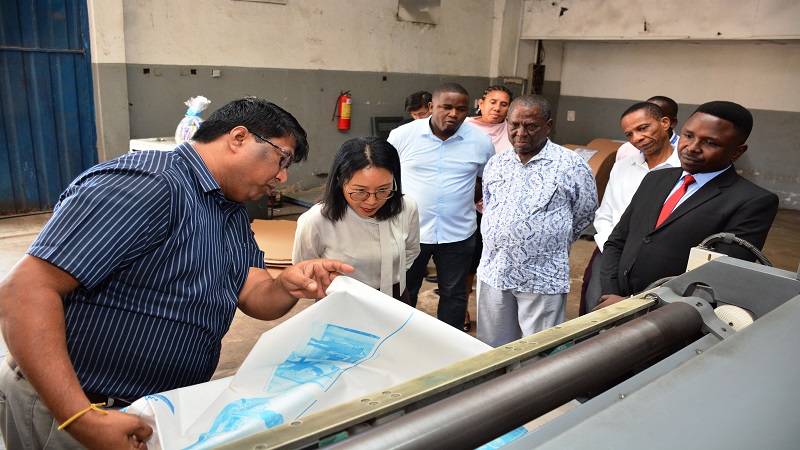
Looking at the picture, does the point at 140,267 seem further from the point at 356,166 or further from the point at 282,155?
the point at 356,166

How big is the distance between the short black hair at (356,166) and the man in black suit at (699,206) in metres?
0.80

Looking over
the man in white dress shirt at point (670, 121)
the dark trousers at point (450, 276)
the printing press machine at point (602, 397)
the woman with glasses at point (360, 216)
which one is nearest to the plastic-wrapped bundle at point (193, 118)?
the dark trousers at point (450, 276)

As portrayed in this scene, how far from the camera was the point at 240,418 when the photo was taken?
103 cm

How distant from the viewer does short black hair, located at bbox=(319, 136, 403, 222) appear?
74.7 inches

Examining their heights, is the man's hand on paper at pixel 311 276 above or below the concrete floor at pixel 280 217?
above

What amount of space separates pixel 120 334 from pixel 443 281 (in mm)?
1906

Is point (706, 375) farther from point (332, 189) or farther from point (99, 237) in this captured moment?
point (332, 189)

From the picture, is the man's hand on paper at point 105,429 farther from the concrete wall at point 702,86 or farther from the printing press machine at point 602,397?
the concrete wall at point 702,86

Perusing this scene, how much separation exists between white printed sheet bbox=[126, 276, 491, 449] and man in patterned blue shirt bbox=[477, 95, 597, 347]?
3.62ft

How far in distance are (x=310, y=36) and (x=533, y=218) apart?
4.66m

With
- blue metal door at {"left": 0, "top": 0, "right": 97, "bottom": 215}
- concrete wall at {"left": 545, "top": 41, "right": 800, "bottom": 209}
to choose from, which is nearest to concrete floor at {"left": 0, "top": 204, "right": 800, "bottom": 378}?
blue metal door at {"left": 0, "top": 0, "right": 97, "bottom": 215}

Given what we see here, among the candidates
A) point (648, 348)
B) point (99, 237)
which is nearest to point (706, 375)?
point (648, 348)

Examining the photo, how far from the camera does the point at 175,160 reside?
118 cm

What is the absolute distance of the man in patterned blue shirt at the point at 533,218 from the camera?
220 centimetres
